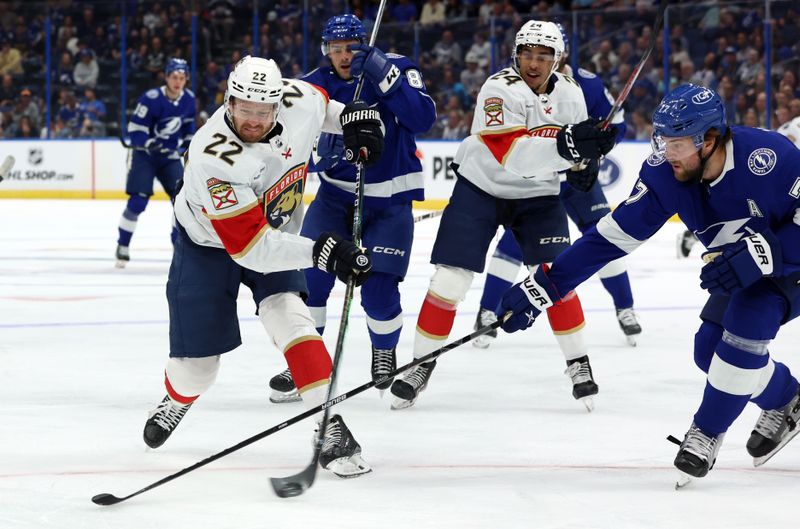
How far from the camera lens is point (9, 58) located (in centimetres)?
1402

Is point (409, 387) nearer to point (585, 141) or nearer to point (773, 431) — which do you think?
point (585, 141)

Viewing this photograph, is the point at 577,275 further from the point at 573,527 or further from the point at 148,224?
the point at 148,224

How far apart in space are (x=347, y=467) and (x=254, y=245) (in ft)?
1.91

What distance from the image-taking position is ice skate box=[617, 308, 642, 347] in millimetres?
5004

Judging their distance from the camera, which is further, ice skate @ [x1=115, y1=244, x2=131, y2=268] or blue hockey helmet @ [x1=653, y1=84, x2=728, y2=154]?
ice skate @ [x1=115, y1=244, x2=131, y2=268]

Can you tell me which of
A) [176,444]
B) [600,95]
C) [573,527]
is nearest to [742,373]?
[573,527]

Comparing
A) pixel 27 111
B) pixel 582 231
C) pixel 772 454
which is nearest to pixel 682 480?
pixel 772 454

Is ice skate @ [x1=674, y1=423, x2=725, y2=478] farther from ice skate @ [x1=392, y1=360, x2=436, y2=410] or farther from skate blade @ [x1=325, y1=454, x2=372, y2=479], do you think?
ice skate @ [x1=392, y1=360, x2=436, y2=410]

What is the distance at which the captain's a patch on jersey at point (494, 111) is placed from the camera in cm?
382

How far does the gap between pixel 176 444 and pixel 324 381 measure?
0.56m

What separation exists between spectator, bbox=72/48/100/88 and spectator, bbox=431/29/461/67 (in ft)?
13.5

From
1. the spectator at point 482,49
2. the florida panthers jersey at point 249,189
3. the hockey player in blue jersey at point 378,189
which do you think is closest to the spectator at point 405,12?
the spectator at point 482,49

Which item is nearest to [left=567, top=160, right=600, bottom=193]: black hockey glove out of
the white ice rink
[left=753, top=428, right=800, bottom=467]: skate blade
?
the white ice rink

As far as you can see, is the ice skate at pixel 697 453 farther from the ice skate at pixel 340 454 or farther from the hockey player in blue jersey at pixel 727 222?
the ice skate at pixel 340 454
